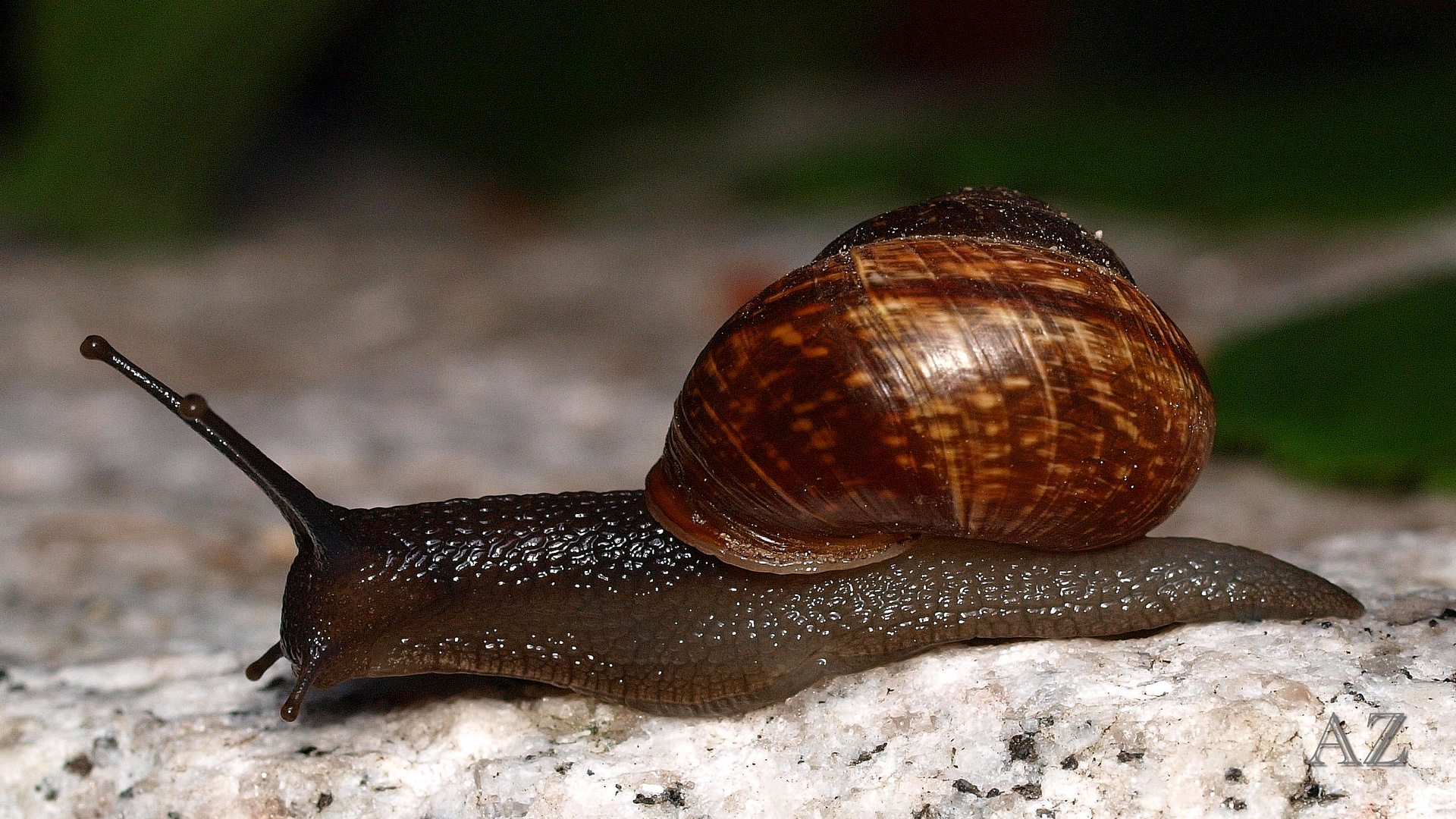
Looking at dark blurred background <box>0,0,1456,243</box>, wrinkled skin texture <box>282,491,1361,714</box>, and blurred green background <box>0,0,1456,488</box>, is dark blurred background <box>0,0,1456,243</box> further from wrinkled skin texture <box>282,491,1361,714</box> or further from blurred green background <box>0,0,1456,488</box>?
wrinkled skin texture <box>282,491,1361,714</box>

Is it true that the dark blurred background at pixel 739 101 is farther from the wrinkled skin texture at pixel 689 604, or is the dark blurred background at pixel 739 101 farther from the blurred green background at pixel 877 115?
the wrinkled skin texture at pixel 689 604

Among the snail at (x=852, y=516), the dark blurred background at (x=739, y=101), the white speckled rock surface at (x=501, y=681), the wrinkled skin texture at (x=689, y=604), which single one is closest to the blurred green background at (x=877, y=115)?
the dark blurred background at (x=739, y=101)

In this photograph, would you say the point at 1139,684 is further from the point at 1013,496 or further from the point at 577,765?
the point at 577,765

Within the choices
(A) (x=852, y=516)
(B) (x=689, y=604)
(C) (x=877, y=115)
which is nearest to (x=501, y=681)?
(B) (x=689, y=604)

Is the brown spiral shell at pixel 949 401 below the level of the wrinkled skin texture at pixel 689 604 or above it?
above

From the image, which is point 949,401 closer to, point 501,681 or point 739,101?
point 501,681
